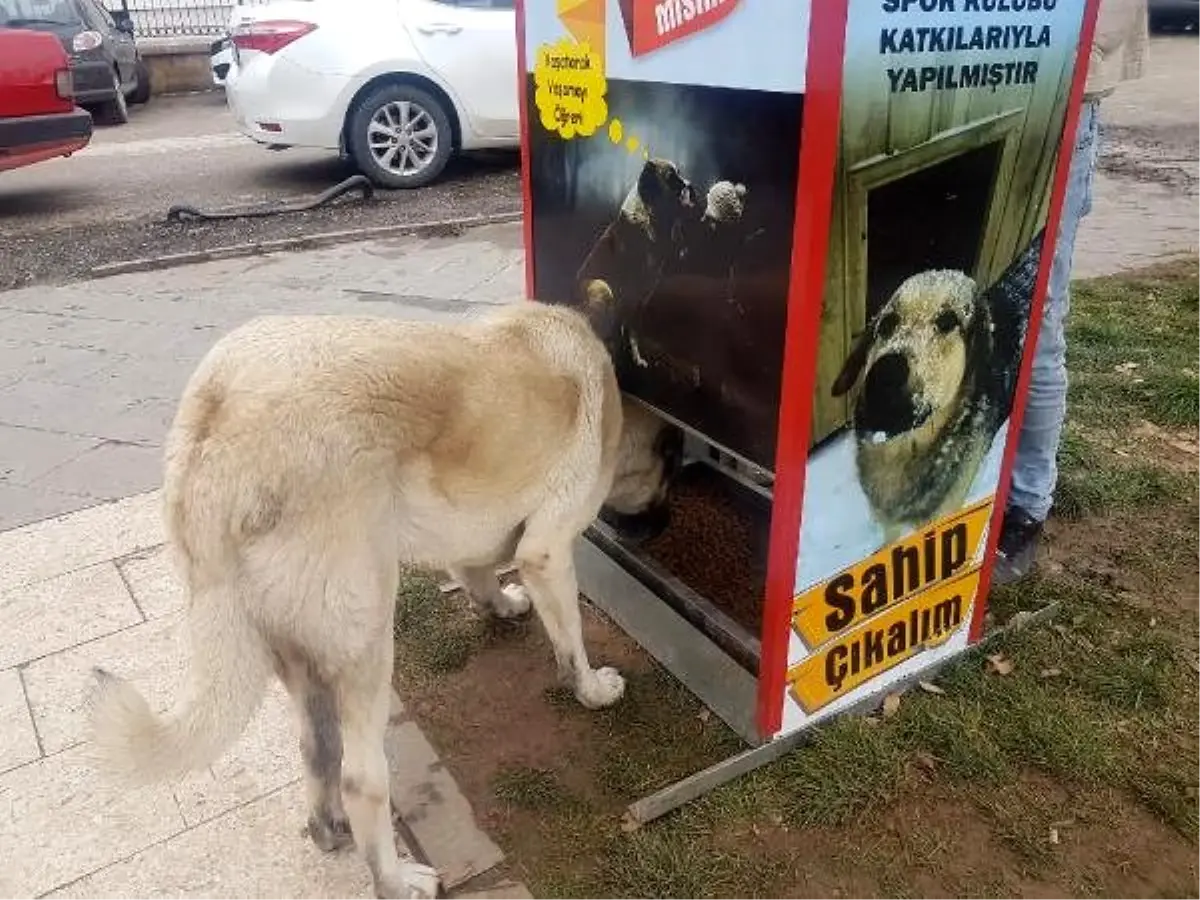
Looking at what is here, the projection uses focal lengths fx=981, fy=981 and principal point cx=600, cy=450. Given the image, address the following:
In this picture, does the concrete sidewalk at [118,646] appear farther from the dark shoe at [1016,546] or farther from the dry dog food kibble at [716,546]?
the dark shoe at [1016,546]

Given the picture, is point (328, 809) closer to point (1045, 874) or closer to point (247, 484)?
point (247, 484)

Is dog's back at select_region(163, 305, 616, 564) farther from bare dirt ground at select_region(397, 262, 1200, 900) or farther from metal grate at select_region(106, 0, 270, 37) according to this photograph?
metal grate at select_region(106, 0, 270, 37)

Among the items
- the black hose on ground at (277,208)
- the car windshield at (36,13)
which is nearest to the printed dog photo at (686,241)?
the black hose on ground at (277,208)

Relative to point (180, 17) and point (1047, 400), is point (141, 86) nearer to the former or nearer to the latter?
point (180, 17)

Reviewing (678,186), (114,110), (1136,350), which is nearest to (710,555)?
(678,186)

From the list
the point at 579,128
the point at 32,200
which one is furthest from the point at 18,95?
the point at 579,128

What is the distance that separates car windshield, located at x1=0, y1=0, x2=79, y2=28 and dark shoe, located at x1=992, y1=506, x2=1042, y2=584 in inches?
415

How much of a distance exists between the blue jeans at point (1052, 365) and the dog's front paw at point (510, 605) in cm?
173

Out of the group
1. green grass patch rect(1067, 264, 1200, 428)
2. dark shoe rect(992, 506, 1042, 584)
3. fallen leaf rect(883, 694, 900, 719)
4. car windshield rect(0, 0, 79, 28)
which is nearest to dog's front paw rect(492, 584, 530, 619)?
fallen leaf rect(883, 694, 900, 719)

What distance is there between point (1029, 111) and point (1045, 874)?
186 cm

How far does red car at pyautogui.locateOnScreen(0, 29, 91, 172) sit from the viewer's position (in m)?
7.48

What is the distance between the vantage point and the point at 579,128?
274 centimetres

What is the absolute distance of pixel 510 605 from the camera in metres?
3.34

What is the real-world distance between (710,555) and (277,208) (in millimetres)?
6097
